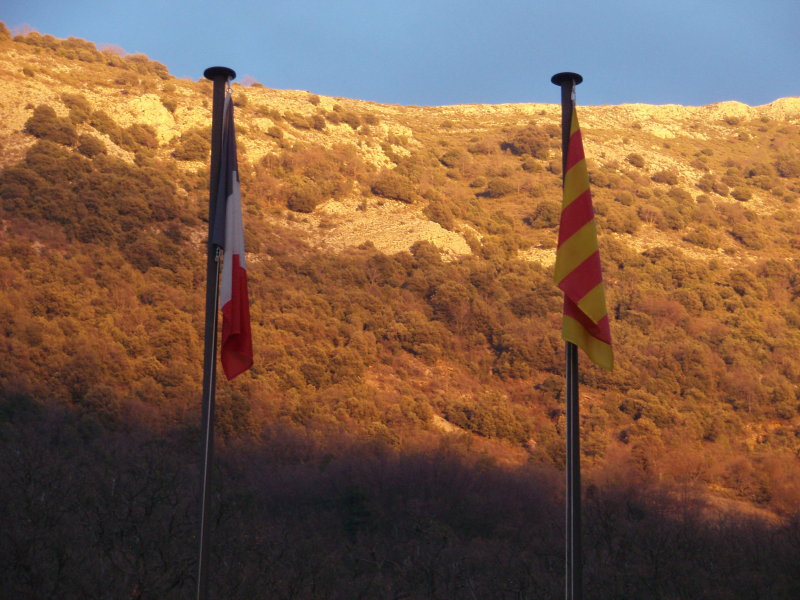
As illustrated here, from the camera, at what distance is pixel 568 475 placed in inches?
242

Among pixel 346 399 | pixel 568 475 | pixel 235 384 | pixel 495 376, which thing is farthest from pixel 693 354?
pixel 568 475

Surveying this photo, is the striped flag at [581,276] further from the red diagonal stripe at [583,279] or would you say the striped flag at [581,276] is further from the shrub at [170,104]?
the shrub at [170,104]

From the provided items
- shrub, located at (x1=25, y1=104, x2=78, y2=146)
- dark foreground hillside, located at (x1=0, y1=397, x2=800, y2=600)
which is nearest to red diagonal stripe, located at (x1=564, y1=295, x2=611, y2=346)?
dark foreground hillside, located at (x1=0, y1=397, x2=800, y2=600)

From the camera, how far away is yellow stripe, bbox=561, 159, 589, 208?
6.76 metres

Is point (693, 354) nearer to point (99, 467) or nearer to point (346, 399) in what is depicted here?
point (346, 399)

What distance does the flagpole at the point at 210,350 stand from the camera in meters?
6.89

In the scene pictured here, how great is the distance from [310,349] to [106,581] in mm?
17220

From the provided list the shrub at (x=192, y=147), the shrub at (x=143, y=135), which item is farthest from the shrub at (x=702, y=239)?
the shrub at (x=143, y=135)

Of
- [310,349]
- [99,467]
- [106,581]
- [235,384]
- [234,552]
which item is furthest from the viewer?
[310,349]

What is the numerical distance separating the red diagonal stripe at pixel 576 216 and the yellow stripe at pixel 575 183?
1.3 inches

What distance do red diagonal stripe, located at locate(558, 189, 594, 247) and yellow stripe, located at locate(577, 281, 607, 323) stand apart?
1.57 feet

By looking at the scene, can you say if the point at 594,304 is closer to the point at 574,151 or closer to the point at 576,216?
the point at 576,216

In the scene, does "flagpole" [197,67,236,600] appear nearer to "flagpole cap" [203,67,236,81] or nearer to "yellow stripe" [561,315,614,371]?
"flagpole cap" [203,67,236,81]

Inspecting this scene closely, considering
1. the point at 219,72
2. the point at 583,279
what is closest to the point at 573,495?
the point at 583,279
